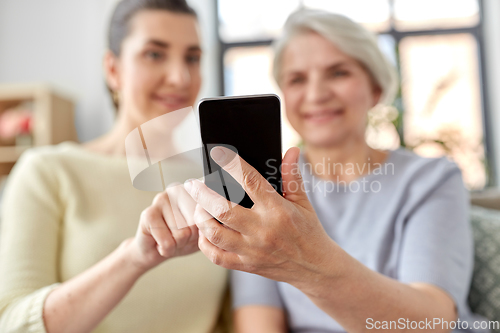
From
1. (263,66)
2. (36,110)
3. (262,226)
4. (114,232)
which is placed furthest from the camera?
(263,66)

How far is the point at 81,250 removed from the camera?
1.75 ft

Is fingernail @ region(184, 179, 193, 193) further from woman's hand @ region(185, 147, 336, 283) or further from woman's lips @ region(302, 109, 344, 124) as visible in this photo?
woman's lips @ region(302, 109, 344, 124)

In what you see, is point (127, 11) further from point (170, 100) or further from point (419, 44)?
point (419, 44)

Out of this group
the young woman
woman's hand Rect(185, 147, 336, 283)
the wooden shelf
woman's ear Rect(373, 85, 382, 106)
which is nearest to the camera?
woman's hand Rect(185, 147, 336, 283)

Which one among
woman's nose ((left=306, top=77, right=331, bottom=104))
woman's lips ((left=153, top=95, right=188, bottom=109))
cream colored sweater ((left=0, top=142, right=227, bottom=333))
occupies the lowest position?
→ cream colored sweater ((left=0, top=142, right=227, bottom=333))

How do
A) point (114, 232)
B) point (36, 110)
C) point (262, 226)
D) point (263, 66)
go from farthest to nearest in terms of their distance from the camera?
point (263, 66) < point (36, 110) < point (114, 232) < point (262, 226)

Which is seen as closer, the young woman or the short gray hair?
the young woman

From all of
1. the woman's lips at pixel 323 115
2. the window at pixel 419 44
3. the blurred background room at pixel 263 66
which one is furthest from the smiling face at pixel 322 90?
the window at pixel 419 44

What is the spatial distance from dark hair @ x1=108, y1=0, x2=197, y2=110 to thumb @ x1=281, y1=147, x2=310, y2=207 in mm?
392

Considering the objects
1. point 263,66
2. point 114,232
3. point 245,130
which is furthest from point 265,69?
point 245,130

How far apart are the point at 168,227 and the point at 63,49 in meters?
1.97

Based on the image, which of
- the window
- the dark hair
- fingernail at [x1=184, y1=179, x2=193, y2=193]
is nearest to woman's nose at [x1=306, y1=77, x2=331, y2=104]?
the dark hair

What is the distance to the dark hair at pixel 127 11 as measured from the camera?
0.58 meters

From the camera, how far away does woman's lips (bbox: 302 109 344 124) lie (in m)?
0.62
